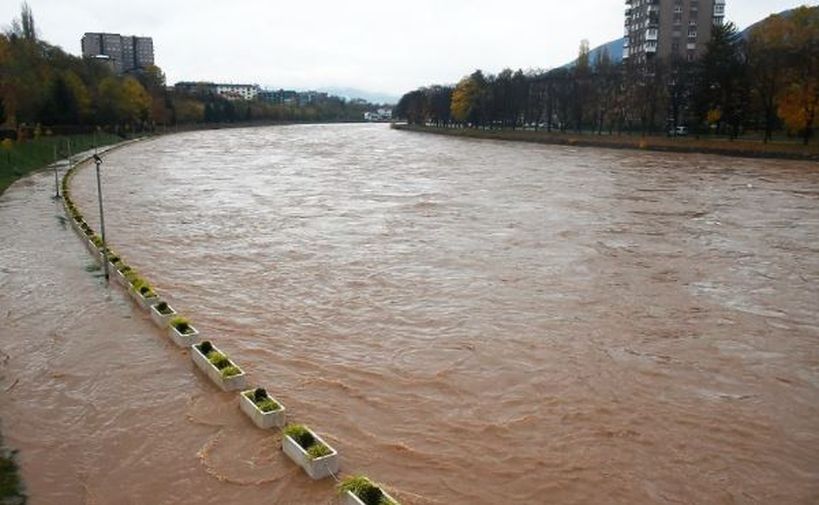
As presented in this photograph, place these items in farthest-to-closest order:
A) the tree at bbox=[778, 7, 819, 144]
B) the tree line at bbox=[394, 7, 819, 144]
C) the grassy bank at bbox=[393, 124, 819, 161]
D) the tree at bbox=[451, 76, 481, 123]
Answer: the tree at bbox=[451, 76, 481, 123], the tree line at bbox=[394, 7, 819, 144], the grassy bank at bbox=[393, 124, 819, 161], the tree at bbox=[778, 7, 819, 144]

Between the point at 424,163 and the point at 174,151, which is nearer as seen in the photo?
the point at 424,163

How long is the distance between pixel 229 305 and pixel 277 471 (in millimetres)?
9138

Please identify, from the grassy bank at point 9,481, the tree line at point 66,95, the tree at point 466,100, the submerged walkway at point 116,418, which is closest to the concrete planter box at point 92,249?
the submerged walkway at point 116,418

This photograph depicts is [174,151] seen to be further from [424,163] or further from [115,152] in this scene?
[424,163]

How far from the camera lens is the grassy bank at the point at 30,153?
2014 inches

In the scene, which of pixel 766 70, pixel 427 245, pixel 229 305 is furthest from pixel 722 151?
pixel 229 305

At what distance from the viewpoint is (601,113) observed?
297ft

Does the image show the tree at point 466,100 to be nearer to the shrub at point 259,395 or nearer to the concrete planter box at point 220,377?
the concrete planter box at point 220,377

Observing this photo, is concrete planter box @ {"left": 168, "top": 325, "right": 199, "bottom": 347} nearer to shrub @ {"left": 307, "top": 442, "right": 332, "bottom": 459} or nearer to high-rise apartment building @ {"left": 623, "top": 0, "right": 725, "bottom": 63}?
shrub @ {"left": 307, "top": 442, "right": 332, "bottom": 459}

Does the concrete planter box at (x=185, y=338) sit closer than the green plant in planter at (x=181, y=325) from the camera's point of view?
Yes

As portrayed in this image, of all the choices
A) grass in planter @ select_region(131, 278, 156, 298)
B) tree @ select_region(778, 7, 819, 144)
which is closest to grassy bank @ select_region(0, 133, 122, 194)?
grass in planter @ select_region(131, 278, 156, 298)

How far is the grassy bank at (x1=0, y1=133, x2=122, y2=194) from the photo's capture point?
51.2 meters

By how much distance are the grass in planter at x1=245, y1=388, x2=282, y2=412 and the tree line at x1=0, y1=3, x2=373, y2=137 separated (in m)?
55.8

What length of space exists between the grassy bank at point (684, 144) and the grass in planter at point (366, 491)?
59884 mm
